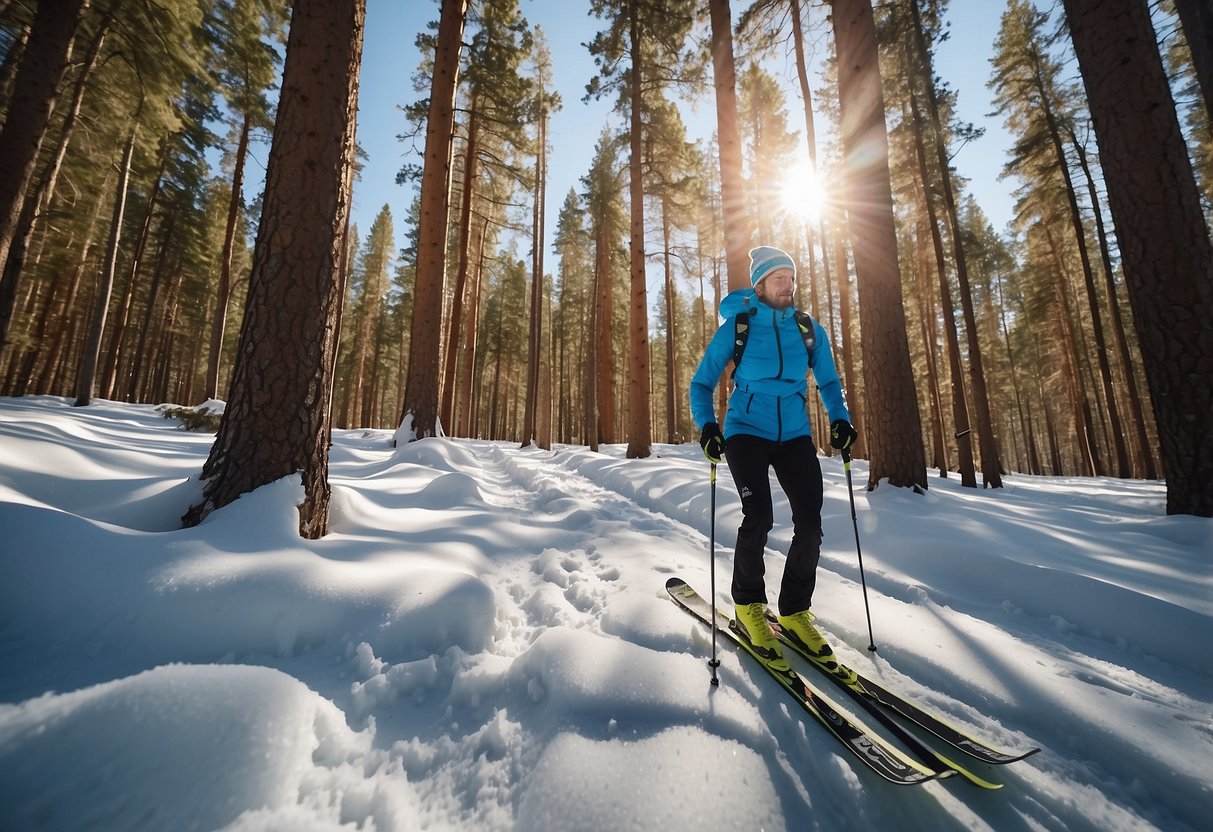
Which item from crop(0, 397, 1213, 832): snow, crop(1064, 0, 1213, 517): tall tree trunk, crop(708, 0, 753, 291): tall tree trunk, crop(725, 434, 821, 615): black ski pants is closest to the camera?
crop(0, 397, 1213, 832): snow

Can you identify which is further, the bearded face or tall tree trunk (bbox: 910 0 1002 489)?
tall tree trunk (bbox: 910 0 1002 489)

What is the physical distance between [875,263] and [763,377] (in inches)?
186

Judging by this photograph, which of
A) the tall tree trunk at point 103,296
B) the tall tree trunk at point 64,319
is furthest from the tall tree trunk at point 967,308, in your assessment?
the tall tree trunk at point 64,319

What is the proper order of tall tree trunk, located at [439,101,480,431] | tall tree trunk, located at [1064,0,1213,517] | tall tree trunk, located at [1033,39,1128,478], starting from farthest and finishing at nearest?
tall tree trunk, located at [1033,39,1128,478] < tall tree trunk, located at [439,101,480,431] < tall tree trunk, located at [1064,0,1213,517]

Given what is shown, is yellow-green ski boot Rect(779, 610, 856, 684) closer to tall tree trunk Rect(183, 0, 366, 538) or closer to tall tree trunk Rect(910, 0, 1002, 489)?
tall tree trunk Rect(183, 0, 366, 538)

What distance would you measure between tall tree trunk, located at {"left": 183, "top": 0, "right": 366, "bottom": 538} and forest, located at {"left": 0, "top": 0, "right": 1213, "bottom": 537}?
20 millimetres

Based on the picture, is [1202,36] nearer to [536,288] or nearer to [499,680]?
[499,680]

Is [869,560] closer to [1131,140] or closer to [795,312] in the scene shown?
[795,312]

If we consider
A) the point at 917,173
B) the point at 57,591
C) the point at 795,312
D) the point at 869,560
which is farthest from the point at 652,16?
the point at 57,591

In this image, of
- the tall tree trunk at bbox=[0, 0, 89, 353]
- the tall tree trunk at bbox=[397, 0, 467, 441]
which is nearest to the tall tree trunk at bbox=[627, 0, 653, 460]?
the tall tree trunk at bbox=[397, 0, 467, 441]

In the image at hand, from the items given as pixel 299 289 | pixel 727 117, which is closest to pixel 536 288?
pixel 727 117

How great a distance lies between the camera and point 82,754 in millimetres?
1115

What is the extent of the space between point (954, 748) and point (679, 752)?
115 centimetres

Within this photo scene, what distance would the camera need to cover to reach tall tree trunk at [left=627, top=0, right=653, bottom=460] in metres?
11.1
